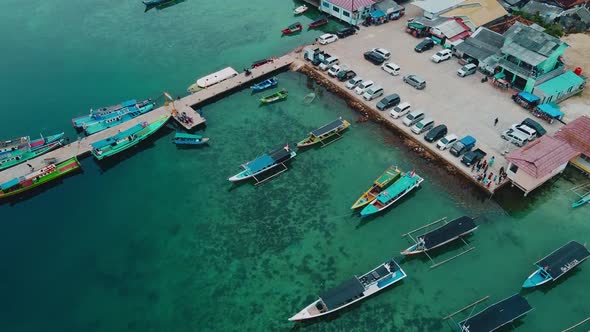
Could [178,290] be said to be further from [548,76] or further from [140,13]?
[140,13]

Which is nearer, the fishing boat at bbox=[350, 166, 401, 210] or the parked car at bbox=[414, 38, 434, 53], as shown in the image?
the fishing boat at bbox=[350, 166, 401, 210]

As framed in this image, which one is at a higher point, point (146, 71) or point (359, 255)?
point (146, 71)

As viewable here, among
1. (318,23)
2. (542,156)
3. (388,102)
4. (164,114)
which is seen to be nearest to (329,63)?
(388,102)

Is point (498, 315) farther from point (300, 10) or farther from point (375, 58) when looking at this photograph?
point (300, 10)

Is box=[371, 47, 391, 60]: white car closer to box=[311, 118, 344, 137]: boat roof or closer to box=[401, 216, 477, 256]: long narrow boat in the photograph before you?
box=[311, 118, 344, 137]: boat roof

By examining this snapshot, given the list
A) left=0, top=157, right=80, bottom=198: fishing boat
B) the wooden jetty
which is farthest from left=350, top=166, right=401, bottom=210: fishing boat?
left=0, top=157, right=80, bottom=198: fishing boat

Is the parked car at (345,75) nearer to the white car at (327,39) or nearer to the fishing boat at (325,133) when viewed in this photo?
the fishing boat at (325,133)

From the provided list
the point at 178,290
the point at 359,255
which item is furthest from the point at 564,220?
the point at 178,290
